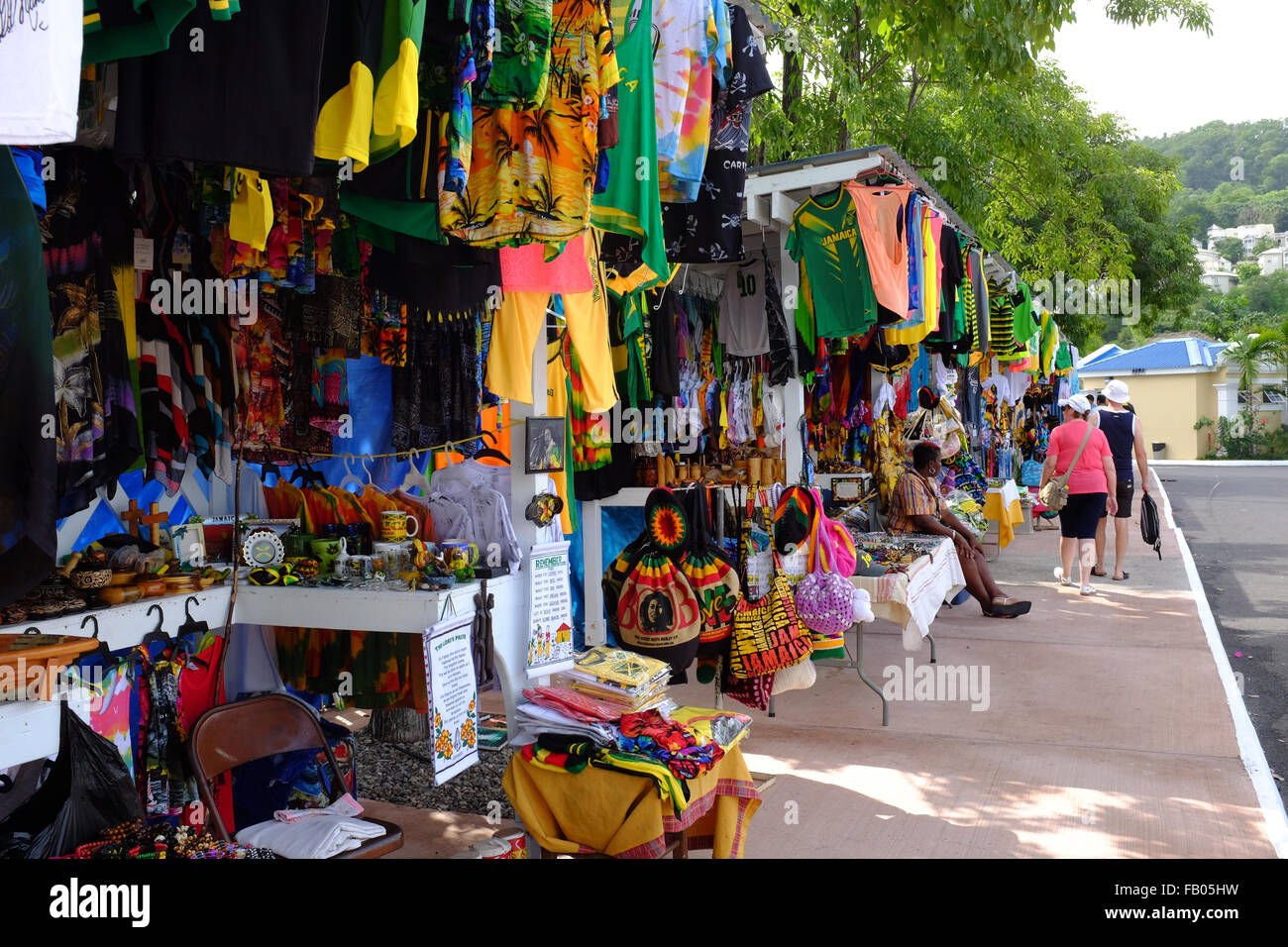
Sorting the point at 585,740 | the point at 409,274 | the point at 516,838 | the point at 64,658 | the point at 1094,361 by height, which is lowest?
the point at 516,838

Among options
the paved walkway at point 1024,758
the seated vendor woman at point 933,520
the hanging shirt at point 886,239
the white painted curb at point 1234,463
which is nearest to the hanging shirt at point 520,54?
the paved walkway at point 1024,758

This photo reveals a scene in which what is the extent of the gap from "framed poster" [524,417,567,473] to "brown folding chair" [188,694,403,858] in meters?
1.26

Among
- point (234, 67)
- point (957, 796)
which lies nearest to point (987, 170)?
point (957, 796)

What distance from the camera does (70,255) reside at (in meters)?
3.42

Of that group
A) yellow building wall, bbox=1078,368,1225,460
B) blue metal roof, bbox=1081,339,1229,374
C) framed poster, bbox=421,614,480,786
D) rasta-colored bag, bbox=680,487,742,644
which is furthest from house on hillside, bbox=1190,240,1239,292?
framed poster, bbox=421,614,480,786

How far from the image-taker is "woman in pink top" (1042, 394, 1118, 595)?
29.9ft

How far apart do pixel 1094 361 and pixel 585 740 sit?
136 ft

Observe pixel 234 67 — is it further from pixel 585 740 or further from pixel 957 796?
pixel 957 796

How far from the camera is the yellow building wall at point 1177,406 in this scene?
131ft

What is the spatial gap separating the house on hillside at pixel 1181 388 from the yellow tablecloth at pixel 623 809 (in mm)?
40276

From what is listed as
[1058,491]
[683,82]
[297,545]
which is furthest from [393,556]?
[1058,491]

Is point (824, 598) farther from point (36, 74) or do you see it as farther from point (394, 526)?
point (36, 74)

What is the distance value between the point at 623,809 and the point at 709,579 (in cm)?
157

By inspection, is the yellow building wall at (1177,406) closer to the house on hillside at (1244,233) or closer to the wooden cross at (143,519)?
the house on hillside at (1244,233)
